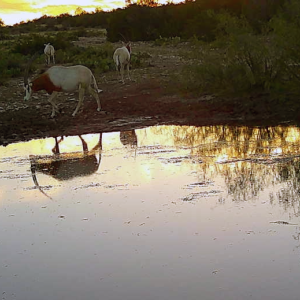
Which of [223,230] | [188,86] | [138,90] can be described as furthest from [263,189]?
[138,90]

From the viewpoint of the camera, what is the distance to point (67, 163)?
9.96m

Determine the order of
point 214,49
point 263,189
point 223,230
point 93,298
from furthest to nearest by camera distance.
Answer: point 214,49, point 263,189, point 223,230, point 93,298

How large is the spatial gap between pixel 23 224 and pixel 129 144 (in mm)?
4463

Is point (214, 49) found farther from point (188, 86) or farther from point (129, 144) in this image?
point (129, 144)

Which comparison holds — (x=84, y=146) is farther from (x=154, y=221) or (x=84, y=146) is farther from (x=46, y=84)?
(x=154, y=221)

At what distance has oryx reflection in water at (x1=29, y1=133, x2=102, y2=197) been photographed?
915cm

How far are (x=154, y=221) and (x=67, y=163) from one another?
3.67 meters

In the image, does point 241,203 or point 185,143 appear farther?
point 185,143

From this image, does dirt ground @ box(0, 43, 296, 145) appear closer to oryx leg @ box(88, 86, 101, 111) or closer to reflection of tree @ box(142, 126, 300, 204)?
oryx leg @ box(88, 86, 101, 111)

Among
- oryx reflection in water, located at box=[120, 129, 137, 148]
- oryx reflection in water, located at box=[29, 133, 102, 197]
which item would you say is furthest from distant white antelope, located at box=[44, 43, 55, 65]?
oryx reflection in water, located at box=[29, 133, 102, 197]

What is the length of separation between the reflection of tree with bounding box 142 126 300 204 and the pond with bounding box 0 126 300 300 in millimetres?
18

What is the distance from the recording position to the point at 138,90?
17.6 m

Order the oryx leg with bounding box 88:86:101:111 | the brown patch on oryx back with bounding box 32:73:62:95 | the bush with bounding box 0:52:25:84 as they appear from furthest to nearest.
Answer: the bush with bounding box 0:52:25:84 < the oryx leg with bounding box 88:86:101:111 < the brown patch on oryx back with bounding box 32:73:62:95

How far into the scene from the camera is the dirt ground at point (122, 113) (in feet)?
43.0
